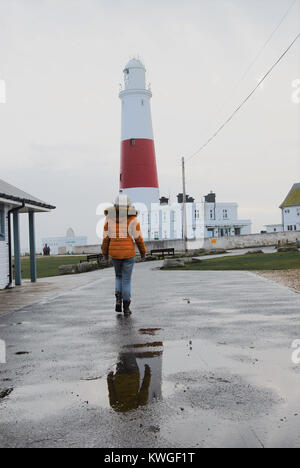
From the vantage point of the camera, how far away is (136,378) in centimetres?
463

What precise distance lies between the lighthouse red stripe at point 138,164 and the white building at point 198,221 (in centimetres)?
2064

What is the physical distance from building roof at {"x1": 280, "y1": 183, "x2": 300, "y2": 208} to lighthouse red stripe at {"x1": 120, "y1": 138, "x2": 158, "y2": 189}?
38.0 metres

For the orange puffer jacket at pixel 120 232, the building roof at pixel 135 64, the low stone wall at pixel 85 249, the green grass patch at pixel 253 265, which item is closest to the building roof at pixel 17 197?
the orange puffer jacket at pixel 120 232

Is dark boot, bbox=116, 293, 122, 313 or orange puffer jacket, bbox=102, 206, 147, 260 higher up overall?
orange puffer jacket, bbox=102, 206, 147, 260

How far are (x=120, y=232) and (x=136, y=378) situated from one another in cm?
465

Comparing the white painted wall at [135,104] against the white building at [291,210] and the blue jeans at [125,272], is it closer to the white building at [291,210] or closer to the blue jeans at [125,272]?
the white building at [291,210]

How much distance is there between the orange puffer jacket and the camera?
9.07 metres

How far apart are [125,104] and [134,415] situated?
46745 millimetres

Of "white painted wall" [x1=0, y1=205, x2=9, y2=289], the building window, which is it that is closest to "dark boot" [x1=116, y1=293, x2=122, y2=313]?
"white painted wall" [x1=0, y1=205, x2=9, y2=289]

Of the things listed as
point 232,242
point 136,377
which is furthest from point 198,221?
point 136,377

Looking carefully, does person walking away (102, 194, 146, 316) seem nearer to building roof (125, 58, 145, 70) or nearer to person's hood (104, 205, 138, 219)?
person's hood (104, 205, 138, 219)

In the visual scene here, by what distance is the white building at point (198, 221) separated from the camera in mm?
72812

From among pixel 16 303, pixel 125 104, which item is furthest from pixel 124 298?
pixel 125 104

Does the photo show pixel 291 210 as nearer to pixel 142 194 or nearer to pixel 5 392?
pixel 142 194
